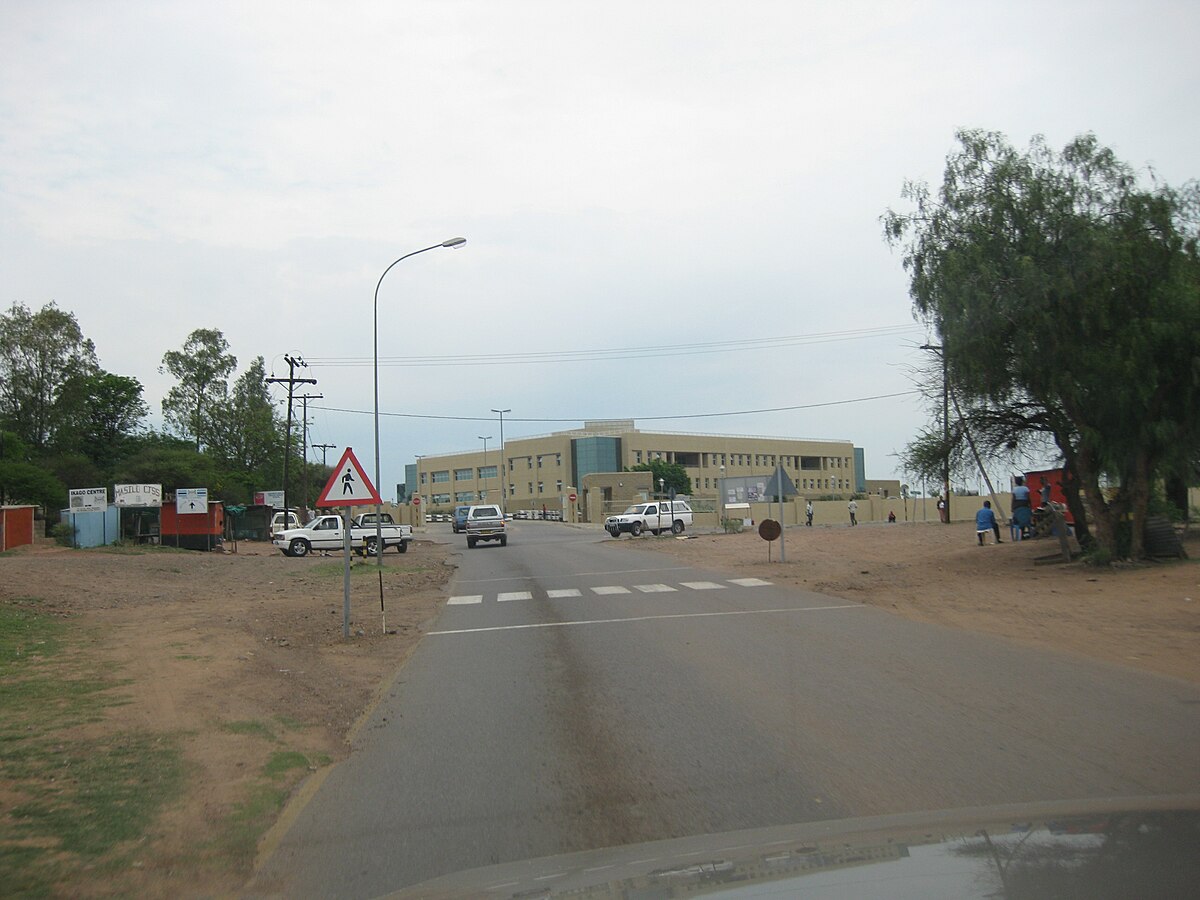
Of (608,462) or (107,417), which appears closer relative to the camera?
(107,417)

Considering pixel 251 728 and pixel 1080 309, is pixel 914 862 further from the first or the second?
pixel 1080 309

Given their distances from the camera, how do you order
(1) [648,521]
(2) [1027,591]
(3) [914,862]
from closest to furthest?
(3) [914,862] < (2) [1027,591] < (1) [648,521]

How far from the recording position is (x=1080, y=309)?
18.8 meters

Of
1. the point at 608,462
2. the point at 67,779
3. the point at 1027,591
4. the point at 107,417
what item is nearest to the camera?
the point at 67,779

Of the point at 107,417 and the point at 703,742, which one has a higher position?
the point at 107,417

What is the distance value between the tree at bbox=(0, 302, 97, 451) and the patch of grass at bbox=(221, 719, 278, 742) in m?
58.3

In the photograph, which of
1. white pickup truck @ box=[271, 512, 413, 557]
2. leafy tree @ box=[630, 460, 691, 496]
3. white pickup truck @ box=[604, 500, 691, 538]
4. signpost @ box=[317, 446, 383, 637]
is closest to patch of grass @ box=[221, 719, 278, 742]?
signpost @ box=[317, 446, 383, 637]

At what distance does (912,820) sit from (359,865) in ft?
8.92

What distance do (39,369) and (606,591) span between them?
50825mm

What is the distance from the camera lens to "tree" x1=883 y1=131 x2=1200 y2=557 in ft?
60.4

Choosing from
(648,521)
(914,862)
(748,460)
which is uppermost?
(748,460)

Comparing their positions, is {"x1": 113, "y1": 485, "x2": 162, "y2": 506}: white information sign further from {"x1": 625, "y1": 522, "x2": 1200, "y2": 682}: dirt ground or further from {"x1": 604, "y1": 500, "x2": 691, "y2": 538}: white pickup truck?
{"x1": 604, "y1": 500, "x2": 691, "y2": 538}: white pickup truck

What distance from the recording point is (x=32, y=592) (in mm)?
17719

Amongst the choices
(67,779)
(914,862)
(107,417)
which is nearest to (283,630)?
(67,779)
